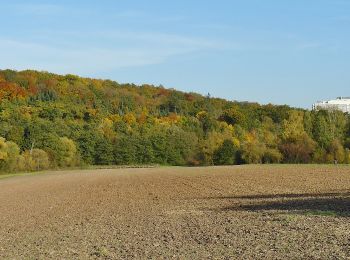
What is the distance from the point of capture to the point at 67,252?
16062 mm

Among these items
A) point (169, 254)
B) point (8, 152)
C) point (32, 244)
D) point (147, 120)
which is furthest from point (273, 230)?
point (147, 120)

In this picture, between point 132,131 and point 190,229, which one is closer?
point 190,229

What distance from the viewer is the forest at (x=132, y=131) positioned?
114812mm

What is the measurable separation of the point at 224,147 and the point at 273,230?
10366cm

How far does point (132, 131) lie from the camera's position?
142000 mm

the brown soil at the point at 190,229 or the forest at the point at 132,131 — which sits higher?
the forest at the point at 132,131

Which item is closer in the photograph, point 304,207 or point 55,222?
point 304,207

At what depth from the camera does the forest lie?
115 m

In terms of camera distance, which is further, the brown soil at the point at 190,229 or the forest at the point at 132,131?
the forest at the point at 132,131

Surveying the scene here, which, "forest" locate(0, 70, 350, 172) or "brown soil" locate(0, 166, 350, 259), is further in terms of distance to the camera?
"forest" locate(0, 70, 350, 172)

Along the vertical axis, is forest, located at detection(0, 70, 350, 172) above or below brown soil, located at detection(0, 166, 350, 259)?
above

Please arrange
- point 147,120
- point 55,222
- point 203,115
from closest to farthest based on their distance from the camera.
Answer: point 55,222 → point 147,120 → point 203,115

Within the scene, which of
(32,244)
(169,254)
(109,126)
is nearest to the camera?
(169,254)

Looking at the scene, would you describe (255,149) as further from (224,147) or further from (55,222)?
Result: (55,222)
